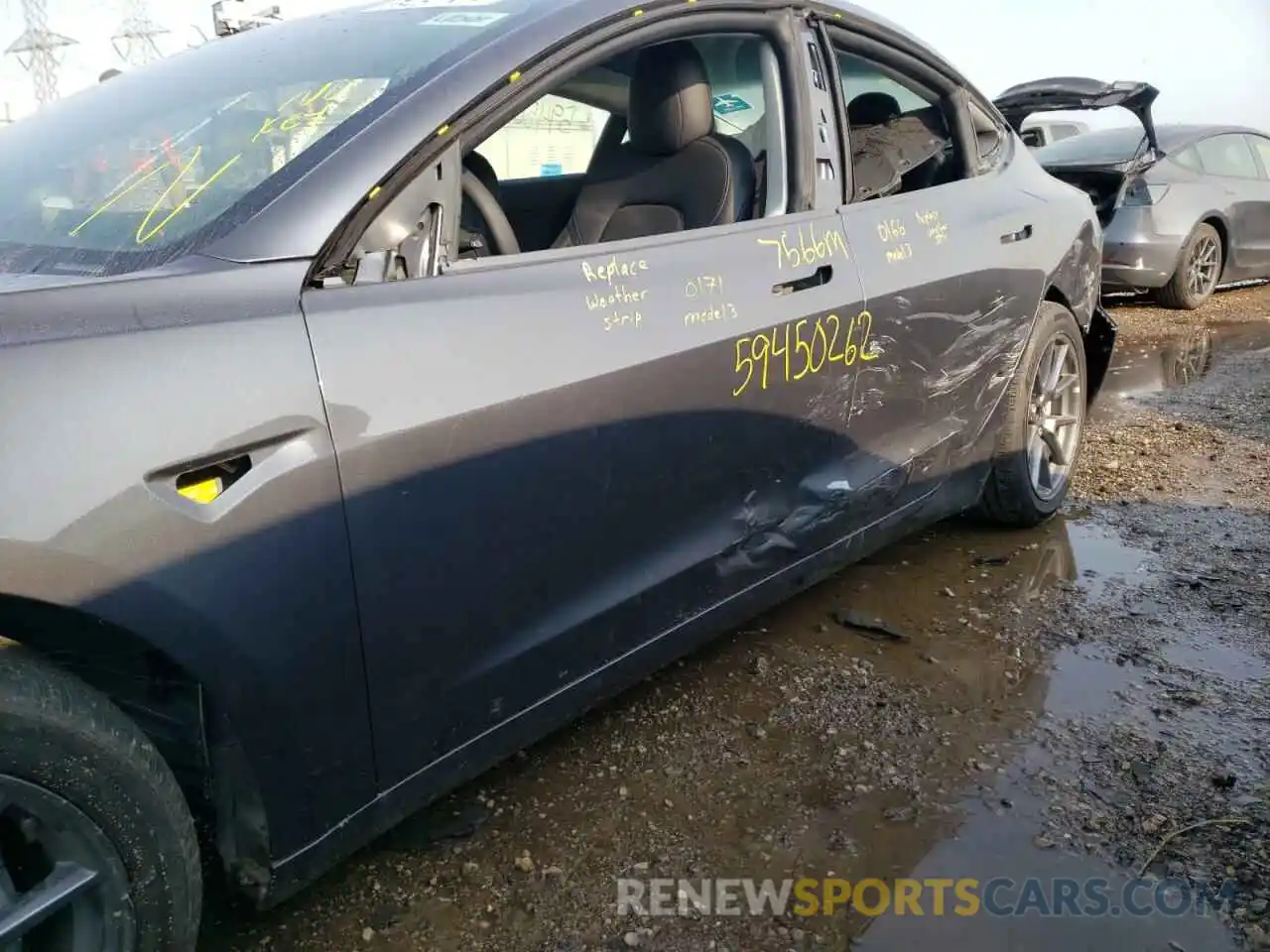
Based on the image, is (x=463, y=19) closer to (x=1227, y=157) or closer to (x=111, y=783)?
(x=111, y=783)

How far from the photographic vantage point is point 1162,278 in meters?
7.85

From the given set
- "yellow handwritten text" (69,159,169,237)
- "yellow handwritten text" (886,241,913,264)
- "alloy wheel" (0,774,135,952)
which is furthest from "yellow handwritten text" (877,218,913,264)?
"alloy wheel" (0,774,135,952)

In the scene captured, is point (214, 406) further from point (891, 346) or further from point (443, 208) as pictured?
point (891, 346)

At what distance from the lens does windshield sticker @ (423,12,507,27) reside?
205 centimetres

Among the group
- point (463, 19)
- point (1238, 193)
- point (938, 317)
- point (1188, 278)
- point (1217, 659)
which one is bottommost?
point (1188, 278)

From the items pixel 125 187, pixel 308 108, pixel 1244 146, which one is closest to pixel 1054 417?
pixel 308 108

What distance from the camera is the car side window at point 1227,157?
8.24 meters

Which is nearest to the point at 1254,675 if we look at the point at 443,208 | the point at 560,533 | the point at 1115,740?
the point at 1115,740

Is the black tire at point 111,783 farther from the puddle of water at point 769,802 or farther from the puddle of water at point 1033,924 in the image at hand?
the puddle of water at point 1033,924

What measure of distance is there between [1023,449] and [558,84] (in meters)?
2.09

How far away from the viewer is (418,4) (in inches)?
91.9

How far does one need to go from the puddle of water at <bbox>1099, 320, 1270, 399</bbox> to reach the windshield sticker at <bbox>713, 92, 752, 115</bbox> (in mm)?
3750

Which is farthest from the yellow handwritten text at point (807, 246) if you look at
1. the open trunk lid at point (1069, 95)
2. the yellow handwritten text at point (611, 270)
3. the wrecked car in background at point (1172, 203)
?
the wrecked car in background at point (1172, 203)

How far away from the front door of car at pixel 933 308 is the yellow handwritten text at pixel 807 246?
2.7 inches
